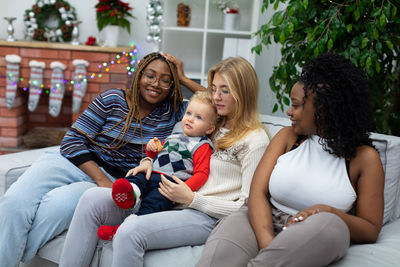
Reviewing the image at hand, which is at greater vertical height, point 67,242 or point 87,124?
point 87,124

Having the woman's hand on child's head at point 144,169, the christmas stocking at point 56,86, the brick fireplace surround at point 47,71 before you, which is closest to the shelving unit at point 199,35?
the brick fireplace surround at point 47,71

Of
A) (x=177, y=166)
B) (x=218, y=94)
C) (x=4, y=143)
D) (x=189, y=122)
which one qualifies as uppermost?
(x=218, y=94)

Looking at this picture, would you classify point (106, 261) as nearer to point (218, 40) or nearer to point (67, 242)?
point (67, 242)

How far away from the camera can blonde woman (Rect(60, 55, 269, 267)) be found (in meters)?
1.39

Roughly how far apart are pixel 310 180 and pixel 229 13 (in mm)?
2518

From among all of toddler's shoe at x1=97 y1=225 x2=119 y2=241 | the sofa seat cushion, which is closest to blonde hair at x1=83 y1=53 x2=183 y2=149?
toddler's shoe at x1=97 y1=225 x2=119 y2=241

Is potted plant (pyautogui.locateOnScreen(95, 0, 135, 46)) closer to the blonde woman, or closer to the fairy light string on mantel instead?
the fairy light string on mantel

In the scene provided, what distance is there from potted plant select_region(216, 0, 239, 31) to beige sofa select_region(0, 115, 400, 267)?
193cm

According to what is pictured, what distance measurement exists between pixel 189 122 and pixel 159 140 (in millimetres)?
219

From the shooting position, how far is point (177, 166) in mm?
1659

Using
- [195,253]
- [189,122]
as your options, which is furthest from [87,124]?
[195,253]

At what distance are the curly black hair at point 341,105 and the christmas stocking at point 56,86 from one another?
2.63 meters

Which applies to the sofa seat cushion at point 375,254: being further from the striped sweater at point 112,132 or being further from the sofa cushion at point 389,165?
the striped sweater at point 112,132

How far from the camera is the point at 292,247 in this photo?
3.61 ft
